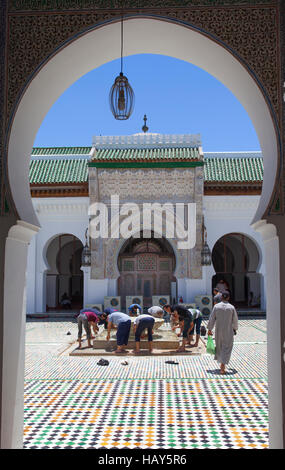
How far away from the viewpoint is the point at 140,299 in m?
11.6

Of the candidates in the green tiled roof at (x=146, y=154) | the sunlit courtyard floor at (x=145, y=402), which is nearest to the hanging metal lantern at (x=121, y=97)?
the sunlit courtyard floor at (x=145, y=402)

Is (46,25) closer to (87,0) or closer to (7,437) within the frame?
(87,0)

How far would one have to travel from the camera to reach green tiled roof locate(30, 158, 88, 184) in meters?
11.9

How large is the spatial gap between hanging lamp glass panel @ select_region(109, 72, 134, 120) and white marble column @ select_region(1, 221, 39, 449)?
1.08m

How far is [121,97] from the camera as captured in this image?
331 centimetres

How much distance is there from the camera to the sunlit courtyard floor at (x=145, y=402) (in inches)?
133

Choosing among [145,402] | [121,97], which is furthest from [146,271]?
[121,97]

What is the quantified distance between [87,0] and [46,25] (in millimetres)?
275

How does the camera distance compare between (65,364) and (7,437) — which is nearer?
(7,437)

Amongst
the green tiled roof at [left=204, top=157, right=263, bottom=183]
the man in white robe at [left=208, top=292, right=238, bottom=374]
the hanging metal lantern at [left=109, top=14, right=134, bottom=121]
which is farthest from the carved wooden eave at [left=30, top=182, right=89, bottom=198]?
the hanging metal lantern at [left=109, top=14, right=134, bottom=121]

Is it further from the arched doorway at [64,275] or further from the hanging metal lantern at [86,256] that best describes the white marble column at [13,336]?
the arched doorway at [64,275]

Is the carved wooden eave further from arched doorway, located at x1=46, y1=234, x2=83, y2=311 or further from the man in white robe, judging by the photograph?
the man in white robe

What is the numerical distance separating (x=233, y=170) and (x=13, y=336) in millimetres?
10233

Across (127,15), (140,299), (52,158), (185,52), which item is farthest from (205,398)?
(52,158)
